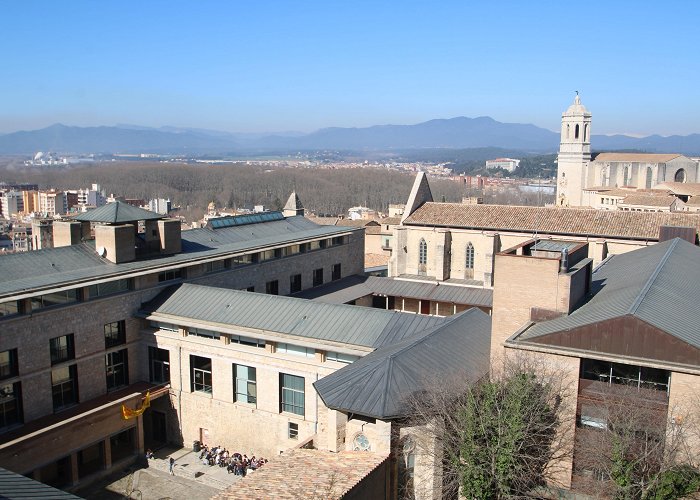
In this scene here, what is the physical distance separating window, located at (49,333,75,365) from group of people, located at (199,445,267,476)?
753 cm

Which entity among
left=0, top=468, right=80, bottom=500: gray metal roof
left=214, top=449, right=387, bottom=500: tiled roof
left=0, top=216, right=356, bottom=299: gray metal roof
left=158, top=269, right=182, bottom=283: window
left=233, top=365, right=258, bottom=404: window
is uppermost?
left=0, top=216, right=356, bottom=299: gray metal roof

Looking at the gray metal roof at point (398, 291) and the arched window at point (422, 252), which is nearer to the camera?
the gray metal roof at point (398, 291)

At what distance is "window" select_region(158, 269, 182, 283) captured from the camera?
3312 centimetres

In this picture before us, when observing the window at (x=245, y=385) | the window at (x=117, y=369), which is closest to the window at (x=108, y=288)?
the window at (x=117, y=369)

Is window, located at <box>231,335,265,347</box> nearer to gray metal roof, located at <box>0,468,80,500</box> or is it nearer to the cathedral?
gray metal roof, located at <box>0,468,80,500</box>

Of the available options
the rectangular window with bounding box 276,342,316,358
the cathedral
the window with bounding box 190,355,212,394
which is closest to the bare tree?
the rectangular window with bounding box 276,342,316,358

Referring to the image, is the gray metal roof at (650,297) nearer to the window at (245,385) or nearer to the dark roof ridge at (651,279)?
the dark roof ridge at (651,279)

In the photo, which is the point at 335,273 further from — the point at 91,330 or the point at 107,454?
the point at 107,454

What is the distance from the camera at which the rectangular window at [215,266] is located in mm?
35750

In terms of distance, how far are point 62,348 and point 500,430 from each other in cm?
1931

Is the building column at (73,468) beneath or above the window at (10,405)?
beneath

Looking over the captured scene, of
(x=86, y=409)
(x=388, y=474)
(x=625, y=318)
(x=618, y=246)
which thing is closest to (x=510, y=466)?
(x=388, y=474)

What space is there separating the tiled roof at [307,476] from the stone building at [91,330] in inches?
406

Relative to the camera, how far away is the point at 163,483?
27359 mm
